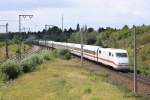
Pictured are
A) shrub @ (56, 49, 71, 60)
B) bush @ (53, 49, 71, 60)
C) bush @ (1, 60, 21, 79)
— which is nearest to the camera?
bush @ (1, 60, 21, 79)

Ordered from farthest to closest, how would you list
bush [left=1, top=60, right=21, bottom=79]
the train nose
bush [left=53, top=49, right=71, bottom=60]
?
bush [left=53, top=49, right=71, bottom=60] < the train nose < bush [left=1, top=60, right=21, bottom=79]

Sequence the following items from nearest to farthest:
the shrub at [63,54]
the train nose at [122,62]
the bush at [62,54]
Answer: the train nose at [122,62]
the shrub at [63,54]
the bush at [62,54]

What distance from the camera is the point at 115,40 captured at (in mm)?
105188

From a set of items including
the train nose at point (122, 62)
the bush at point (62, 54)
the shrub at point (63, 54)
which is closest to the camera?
the train nose at point (122, 62)

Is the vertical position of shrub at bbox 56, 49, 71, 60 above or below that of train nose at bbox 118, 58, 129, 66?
below

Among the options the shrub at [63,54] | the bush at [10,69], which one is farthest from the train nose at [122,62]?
the shrub at [63,54]

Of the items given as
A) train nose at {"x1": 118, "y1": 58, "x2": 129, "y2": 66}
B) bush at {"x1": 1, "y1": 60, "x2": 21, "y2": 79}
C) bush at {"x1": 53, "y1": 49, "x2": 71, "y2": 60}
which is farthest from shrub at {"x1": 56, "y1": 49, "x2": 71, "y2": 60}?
bush at {"x1": 1, "y1": 60, "x2": 21, "y2": 79}

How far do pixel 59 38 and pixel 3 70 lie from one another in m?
116

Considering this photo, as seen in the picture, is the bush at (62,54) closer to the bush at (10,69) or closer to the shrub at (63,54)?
the shrub at (63,54)

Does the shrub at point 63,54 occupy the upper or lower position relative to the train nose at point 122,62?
lower

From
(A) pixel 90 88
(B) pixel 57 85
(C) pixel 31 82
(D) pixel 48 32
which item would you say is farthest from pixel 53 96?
(D) pixel 48 32

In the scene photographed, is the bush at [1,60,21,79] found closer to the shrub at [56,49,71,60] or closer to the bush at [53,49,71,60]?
the shrub at [56,49,71,60]

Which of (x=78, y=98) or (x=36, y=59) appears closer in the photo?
(x=78, y=98)

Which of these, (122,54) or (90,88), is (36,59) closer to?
(122,54)
